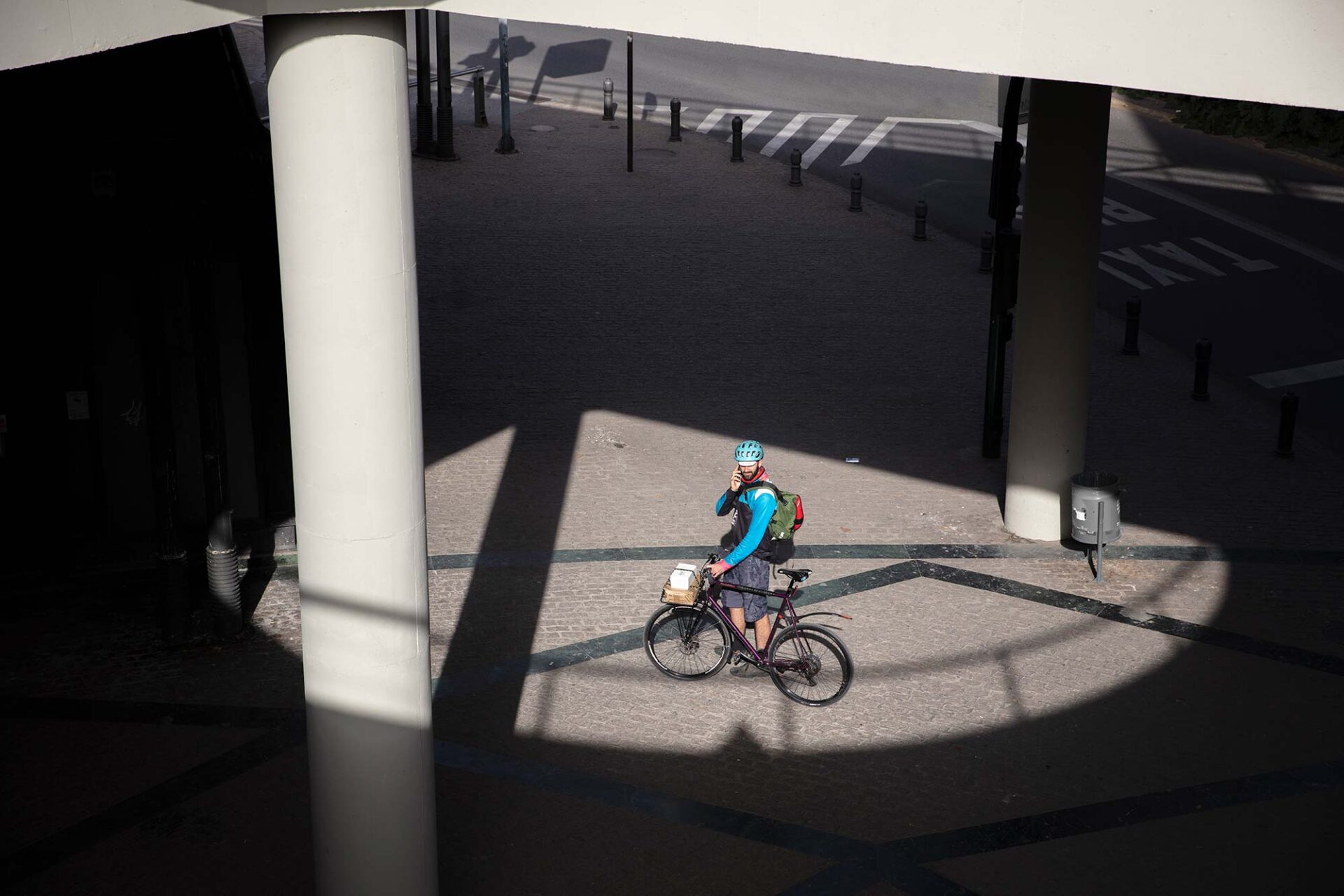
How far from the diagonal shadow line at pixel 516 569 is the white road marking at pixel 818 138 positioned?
1450 cm

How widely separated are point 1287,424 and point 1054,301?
438 centimetres

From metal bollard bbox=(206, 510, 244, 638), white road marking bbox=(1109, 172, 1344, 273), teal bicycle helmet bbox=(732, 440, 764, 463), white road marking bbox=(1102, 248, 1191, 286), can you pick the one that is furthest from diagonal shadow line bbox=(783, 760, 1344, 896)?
white road marking bbox=(1109, 172, 1344, 273)

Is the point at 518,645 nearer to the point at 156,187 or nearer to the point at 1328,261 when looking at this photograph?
the point at 156,187

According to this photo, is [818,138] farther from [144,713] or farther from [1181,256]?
[144,713]

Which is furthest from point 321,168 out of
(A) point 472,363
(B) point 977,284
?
(B) point 977,284

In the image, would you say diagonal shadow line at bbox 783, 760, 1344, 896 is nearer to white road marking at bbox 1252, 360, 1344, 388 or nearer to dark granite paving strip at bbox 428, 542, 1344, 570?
dark granite paving strip at bbox 428, 542, 1344, 570

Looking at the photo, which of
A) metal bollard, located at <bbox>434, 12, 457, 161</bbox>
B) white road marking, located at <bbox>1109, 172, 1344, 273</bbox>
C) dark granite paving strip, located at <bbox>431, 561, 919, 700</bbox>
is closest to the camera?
dark granite paving strip, located at <bbox>431, 561, 919, 700</bbox>

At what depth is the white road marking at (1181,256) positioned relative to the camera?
23.7 meters

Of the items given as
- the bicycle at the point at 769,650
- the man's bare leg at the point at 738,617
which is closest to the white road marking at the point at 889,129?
the bicycle at the point at 769,650

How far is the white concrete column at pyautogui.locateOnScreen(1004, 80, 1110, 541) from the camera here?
Answer: 12672 mm

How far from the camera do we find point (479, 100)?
31.2 metres

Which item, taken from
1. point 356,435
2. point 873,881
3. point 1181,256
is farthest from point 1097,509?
point 1181,256

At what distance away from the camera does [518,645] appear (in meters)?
11.7

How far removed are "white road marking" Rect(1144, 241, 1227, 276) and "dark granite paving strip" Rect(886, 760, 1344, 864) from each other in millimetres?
15002
